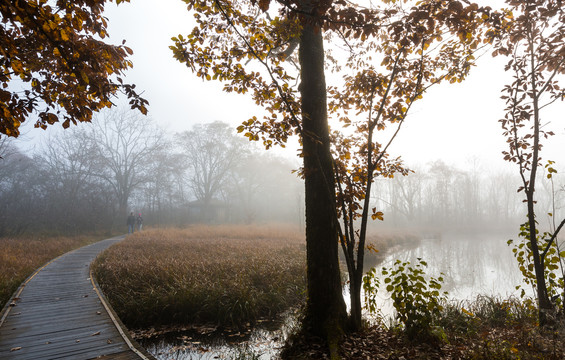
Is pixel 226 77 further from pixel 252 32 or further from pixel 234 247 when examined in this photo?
pixel 234 247

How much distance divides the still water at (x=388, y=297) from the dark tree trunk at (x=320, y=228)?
4.47 ft

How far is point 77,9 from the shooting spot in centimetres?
316

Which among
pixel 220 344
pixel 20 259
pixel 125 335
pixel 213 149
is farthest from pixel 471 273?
pixel 213 149

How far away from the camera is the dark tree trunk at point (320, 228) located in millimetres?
3646

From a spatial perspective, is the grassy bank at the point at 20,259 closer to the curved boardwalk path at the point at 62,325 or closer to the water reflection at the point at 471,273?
the curved boardwalk path at the point at 62,325

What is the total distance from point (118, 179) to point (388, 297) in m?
29.2

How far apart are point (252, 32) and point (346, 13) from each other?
6.89 feet

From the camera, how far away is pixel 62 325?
15.4 feet

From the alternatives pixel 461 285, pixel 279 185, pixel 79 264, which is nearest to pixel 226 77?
pixel 79 264

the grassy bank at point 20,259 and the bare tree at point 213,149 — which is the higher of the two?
the bare tree at point 213,149

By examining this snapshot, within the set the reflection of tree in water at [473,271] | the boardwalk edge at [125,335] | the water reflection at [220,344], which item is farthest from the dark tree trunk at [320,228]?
the reflection of tree in water at [473,271]

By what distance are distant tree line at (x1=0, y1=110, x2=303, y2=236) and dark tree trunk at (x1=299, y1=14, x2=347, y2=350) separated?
1702 centimetres

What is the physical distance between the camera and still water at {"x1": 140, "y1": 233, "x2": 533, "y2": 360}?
4.78 meters

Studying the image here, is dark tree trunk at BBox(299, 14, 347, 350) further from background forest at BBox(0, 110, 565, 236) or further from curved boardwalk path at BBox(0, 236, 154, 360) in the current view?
background forest at BBox(0, 110, 565, 236)
